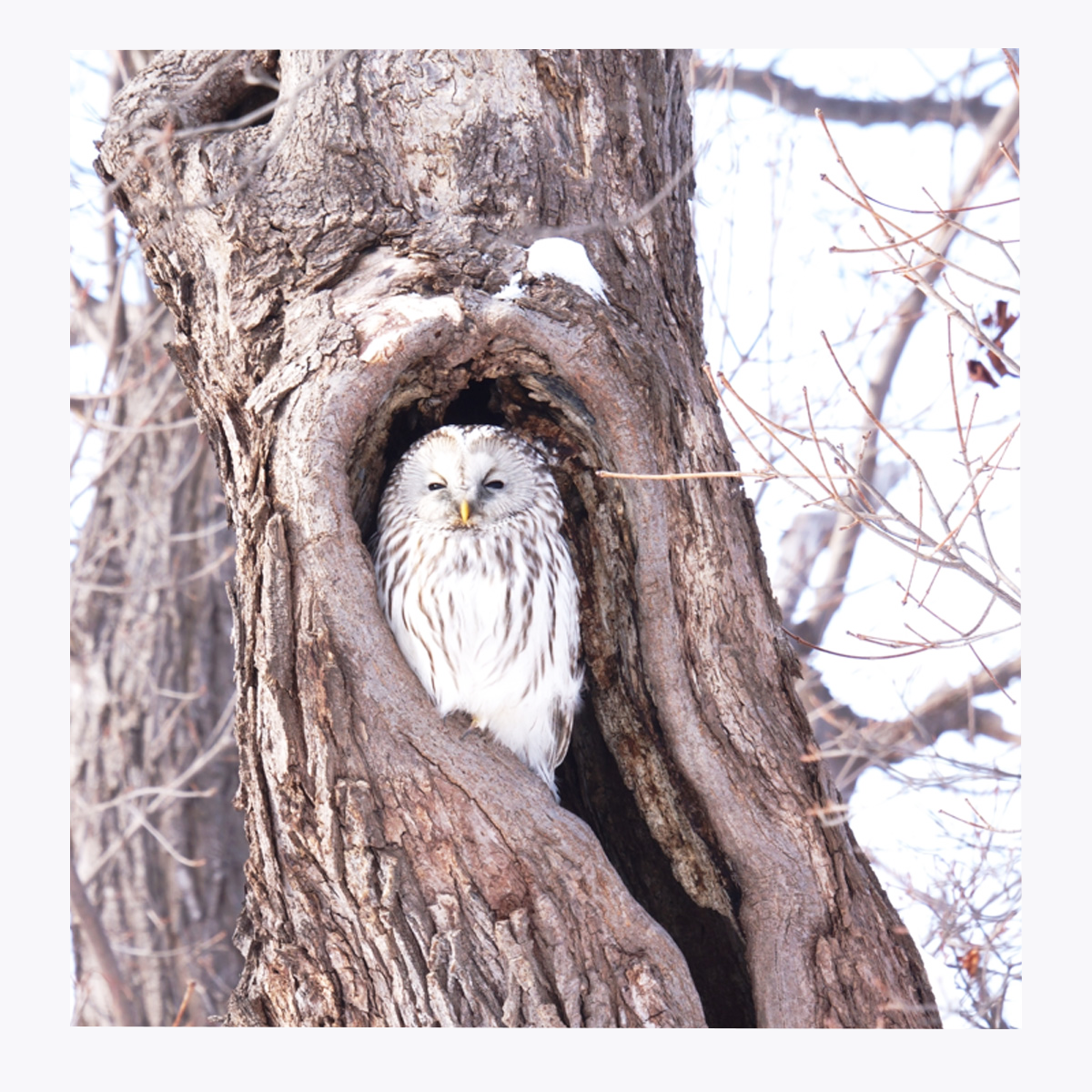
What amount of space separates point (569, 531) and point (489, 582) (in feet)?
0.68

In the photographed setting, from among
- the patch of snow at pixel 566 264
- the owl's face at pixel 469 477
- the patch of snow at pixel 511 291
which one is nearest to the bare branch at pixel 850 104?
the patch of snow at pixel 566 264

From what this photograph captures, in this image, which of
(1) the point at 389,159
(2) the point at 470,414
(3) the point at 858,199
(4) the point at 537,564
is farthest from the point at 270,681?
(3) the point at 858,199

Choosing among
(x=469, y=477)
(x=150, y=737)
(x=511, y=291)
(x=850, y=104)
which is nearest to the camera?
(x=511, y=291)

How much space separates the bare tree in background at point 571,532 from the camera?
6.56 ft

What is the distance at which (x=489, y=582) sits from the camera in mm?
2305

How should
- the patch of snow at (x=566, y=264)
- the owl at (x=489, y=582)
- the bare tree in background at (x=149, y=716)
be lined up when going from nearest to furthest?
the patch of snow at (x=566, y=264), the owl at (x=489, y=582), the bare tree in background at (x=149, y=716)

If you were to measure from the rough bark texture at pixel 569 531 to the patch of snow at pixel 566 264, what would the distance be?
28mm

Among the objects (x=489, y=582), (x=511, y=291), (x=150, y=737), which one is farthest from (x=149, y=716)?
(x=511, y=291)

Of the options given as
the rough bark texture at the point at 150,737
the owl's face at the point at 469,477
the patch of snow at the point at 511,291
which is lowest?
the rough bark texture at the point at 150,737

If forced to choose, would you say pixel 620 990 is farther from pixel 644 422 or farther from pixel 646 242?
pixel 646 242

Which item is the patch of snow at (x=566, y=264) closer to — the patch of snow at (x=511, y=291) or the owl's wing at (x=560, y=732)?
the patch of snow at (x=511, y=291)

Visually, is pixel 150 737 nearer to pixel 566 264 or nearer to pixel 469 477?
pixel 469 477

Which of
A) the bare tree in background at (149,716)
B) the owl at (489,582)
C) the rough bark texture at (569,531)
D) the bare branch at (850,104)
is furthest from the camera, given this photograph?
the bare tree in background at (149,716)

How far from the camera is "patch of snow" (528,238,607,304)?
211 centimetres
